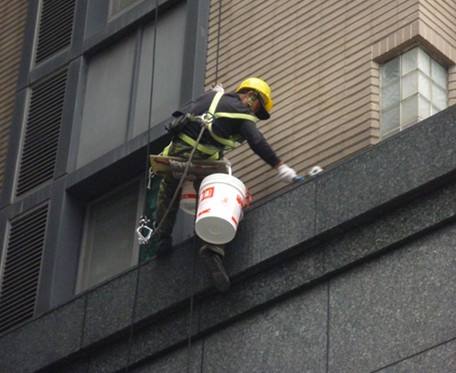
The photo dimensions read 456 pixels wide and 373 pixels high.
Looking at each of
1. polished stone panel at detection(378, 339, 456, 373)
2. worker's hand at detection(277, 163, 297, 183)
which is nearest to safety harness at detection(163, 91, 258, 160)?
worker's hand at detection(277, 163, 297, 183)

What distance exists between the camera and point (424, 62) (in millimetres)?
17859

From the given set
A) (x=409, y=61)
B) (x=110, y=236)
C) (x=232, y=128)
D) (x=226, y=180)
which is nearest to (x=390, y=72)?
(x=409, y=61)

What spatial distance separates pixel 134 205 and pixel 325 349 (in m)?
5.26

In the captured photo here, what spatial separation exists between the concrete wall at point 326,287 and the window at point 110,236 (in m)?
1.61

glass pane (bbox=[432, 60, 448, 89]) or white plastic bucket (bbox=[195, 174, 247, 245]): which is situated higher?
glass pane (bbox=[432, 60, 448, 89])

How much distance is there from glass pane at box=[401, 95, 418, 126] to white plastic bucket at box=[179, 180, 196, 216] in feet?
8.36

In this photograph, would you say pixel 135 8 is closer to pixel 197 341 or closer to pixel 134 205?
pixel 134 205

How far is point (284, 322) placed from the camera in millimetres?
16828

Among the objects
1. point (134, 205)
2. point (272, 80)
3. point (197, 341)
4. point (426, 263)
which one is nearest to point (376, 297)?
point (426, 263)

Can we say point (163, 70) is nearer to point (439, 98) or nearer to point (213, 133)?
point (213, 133)

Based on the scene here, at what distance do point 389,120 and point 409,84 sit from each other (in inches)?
17.8

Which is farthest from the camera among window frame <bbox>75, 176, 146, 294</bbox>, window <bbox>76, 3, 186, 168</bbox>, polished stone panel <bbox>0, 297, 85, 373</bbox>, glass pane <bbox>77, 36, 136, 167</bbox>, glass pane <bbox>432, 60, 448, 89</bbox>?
glass pane <bbox>77, 36, 136, 167</bbox>

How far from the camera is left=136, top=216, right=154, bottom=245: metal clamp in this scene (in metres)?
18.8

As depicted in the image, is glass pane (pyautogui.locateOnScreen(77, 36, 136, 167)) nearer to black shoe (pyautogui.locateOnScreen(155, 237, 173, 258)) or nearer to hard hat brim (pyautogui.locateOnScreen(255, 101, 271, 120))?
black shoe (pyautogui.locateOnScreen(155, 237, 173, 258))
